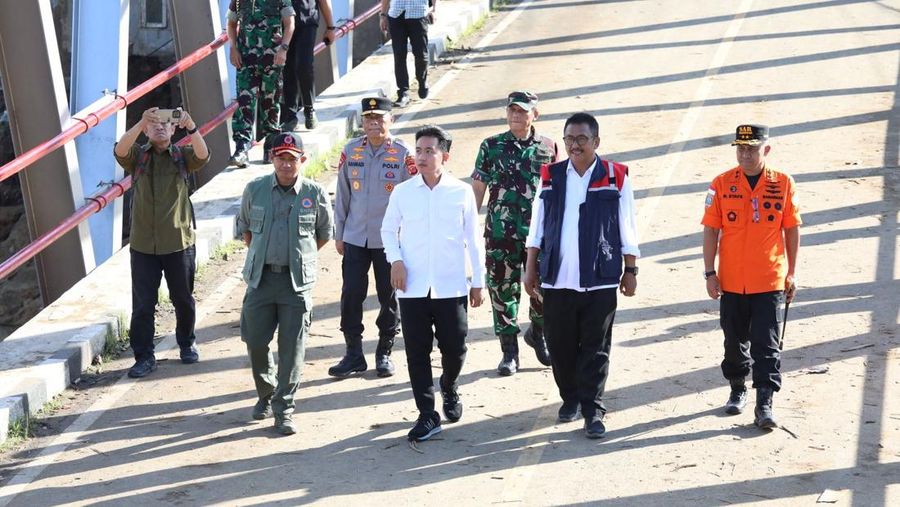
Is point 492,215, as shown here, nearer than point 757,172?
No

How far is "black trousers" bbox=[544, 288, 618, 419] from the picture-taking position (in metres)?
7.95

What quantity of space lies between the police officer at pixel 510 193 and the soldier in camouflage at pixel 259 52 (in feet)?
13.4

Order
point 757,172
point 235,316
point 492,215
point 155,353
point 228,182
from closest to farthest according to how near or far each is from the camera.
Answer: point 757,172 → point 492,215 → point 155,353 → point 235,316 → point 228,182

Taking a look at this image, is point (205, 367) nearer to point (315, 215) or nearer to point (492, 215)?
point (315, 215)

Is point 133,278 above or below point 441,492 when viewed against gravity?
above

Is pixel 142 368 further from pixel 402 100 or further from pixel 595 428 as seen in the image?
pixel 402 100

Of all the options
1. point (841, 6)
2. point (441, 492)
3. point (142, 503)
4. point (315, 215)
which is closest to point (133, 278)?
point (315, 215)

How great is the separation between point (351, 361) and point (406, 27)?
612 cm

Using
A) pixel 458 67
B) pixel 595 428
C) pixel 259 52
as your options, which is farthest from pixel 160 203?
pixel 458 67

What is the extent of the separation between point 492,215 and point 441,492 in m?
2.10

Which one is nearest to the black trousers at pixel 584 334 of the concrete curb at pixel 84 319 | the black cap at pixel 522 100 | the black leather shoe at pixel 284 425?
the black cap at pixel 522 100

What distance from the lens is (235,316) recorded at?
33.1 feet

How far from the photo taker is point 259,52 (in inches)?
484

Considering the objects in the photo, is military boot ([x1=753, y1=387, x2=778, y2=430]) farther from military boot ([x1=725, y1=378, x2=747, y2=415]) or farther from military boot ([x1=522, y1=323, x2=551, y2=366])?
military boot ([x1=522, y1=323, x2=551, y2=366])
